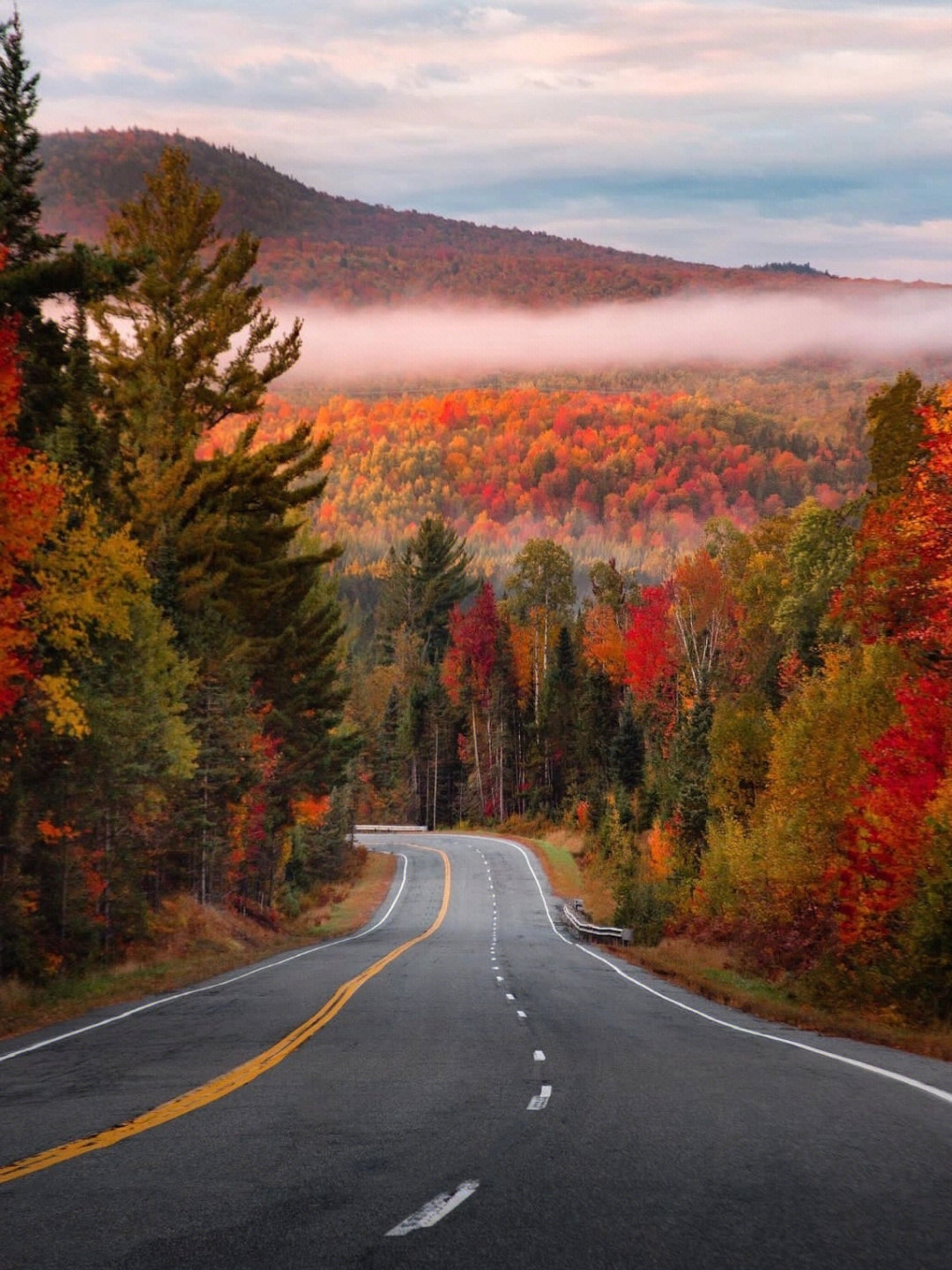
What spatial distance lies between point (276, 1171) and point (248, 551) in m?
34.3

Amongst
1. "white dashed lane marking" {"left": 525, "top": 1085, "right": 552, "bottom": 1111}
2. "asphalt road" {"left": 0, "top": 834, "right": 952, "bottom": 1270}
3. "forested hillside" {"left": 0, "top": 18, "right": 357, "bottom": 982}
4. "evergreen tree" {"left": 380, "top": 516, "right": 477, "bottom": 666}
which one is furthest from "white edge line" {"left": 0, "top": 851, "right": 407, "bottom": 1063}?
"evergreen tree" {"left": 380, "top": 516, "right": 477, "bottom": 666}

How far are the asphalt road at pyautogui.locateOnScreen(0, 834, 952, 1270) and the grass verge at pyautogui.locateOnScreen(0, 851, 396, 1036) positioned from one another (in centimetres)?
389

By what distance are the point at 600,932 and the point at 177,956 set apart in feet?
66.8

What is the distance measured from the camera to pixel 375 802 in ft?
443

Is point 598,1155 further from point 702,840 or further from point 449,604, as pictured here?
point 449,604

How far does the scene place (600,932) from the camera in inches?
2127

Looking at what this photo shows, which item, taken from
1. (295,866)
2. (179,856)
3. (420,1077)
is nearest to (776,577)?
(295,866)

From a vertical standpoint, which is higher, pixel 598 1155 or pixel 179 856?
pixel 598 1155

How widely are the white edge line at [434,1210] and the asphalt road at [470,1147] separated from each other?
0.09 ft

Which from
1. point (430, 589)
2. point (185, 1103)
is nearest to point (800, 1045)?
point (185, 1103)

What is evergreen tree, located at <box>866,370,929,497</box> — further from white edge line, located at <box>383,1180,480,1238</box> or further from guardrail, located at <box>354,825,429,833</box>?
guardrail, located at <box>354,825,429,833</box>

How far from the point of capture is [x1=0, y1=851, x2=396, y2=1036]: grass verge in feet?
82.2

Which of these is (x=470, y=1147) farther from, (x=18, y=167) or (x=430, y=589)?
(x=430, y=589)

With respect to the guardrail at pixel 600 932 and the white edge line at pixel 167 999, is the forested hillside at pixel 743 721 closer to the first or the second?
the guardrail at pixel 600 932
